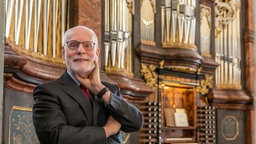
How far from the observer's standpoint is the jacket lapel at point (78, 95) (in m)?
2.39

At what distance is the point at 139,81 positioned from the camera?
8.38 meters

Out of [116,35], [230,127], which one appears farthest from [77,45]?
[230,127]

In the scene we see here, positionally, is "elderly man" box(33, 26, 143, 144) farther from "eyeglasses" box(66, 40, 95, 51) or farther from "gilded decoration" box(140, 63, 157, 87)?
"gilded decoration" box(140, 63, 157, 87)

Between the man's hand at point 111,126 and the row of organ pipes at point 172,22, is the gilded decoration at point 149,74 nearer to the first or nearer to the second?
the row of organ pipes at point 172,22

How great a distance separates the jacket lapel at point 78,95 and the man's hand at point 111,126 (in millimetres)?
96

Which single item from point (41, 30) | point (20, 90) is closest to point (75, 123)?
point (20, 90)

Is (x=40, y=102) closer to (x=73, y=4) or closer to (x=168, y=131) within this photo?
(x=73, y=4)

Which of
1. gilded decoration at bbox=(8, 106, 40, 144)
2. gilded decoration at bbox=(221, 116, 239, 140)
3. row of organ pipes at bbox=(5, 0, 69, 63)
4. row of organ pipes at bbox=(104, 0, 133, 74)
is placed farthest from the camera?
gilded decoration at bbox=(221, 116, 239, 140)

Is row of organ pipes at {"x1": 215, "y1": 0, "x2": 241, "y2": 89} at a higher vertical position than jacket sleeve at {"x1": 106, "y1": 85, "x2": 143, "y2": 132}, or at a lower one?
higher

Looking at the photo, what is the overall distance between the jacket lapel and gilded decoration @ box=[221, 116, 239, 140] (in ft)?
26.7

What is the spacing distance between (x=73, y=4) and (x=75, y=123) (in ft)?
15.3

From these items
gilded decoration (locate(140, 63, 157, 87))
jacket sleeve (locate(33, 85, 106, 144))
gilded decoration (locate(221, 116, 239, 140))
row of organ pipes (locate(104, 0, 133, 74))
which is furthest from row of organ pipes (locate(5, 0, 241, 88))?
jacket sleeve (locate(33, 85, 106, 144))

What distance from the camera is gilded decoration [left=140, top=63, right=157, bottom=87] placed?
8.64m

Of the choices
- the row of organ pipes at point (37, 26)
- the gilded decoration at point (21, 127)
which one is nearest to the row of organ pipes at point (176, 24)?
the row of organ pipes at point (37, 26)
